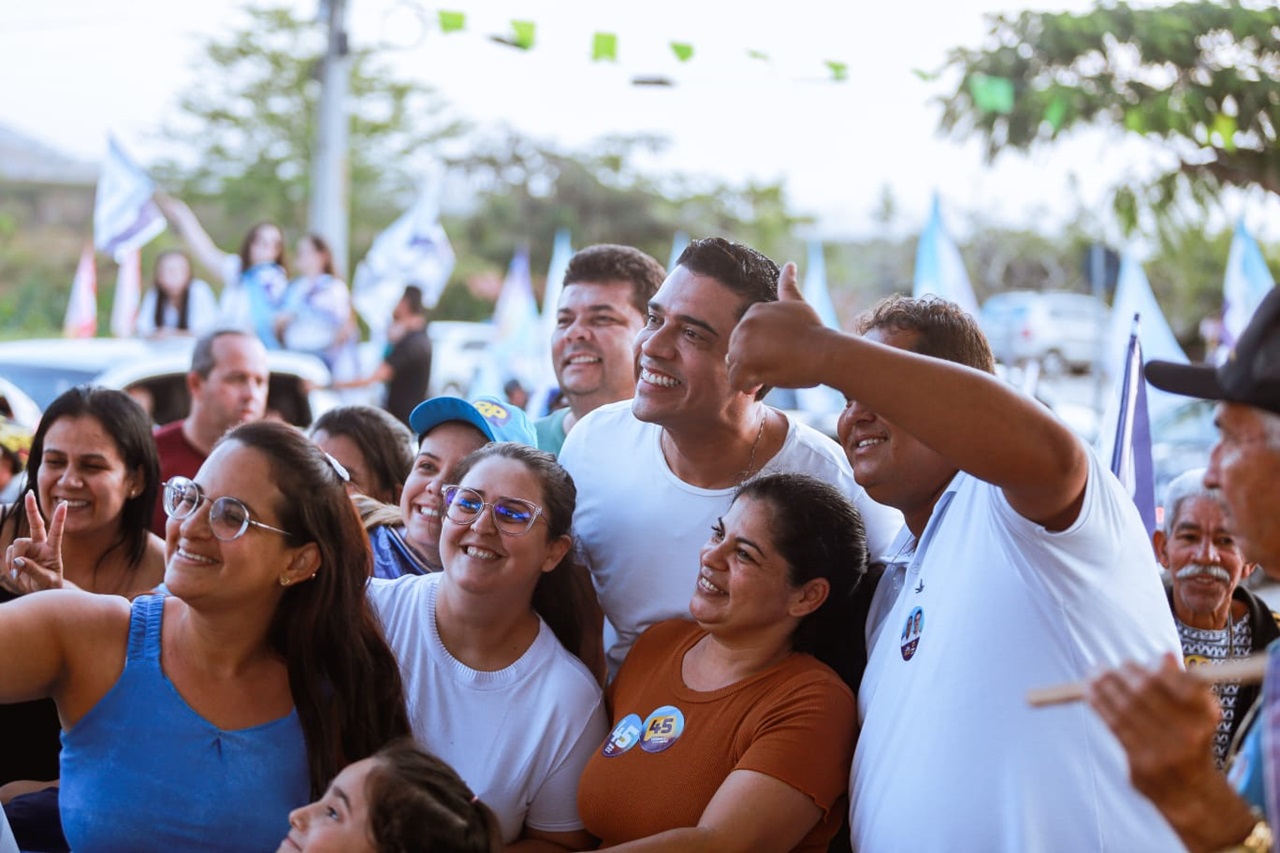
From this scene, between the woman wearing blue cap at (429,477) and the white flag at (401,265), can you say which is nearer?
the woman wearing blue cap at (429,477)

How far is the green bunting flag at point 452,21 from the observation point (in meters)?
10.2

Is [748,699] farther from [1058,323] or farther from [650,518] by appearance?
[1058,323]

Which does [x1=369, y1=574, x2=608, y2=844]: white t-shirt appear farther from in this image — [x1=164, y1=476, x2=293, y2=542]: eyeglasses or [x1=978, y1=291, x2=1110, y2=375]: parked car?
[x1=978, y1=291, x2=1110, y2=375]: parked car

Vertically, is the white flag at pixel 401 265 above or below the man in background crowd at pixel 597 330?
above

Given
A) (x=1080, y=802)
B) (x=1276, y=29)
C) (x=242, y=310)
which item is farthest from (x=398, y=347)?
(x=1276, y=29)

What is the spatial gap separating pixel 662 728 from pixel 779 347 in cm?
118

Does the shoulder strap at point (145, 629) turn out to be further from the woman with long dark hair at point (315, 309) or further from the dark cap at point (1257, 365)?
the woman with long dark hair at point (315, 309)

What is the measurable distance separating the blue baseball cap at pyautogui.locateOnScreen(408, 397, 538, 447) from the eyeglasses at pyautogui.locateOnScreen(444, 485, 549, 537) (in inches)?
28.4

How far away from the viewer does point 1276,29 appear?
18.3 metres

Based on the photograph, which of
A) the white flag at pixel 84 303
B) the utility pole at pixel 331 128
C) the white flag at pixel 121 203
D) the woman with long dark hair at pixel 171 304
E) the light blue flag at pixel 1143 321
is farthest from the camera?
the white flag at pixel 84 303

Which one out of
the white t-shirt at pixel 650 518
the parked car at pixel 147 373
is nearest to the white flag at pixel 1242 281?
the parked car at pixel 147 373

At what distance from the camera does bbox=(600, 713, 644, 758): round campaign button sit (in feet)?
10.2

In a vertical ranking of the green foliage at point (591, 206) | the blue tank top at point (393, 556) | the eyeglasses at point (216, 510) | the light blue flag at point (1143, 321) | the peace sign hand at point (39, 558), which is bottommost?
the blue tank top at point (393, 556)

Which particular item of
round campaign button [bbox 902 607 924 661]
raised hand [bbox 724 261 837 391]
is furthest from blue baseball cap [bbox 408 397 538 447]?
raised hand [bbox 724 261 837 391]
